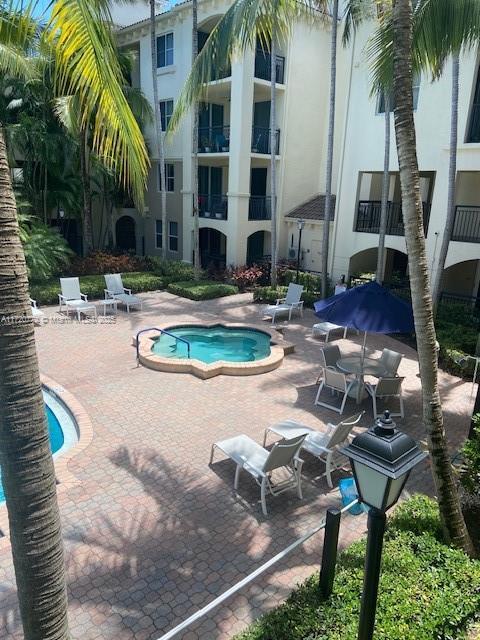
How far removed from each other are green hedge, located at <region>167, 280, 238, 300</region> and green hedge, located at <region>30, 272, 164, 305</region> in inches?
34.9

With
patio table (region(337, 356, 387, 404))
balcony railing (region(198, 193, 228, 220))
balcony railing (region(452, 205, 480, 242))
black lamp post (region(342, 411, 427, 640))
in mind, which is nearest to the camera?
black lamp post (region(342, 411, 427, 640))

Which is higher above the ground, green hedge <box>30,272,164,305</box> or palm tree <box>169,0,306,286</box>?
palm tree <box>169,0,306,286</box>

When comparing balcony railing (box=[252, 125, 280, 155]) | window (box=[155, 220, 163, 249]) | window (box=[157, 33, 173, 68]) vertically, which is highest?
window (box=[157, 33, 173, 68])

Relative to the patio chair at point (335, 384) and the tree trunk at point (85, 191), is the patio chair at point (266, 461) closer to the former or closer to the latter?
the patio chair at point (335, 384)

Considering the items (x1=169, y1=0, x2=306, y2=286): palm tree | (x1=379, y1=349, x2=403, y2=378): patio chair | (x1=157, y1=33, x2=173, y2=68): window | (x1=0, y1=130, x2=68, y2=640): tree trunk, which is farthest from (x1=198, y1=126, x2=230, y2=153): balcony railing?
(x1=0, y1=130, x2=68, y2=640): tree trunk

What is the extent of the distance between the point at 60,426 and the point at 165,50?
2169 cm

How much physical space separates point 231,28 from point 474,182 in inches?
459

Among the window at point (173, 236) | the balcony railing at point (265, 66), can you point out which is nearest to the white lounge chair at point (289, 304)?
the window at point (173, 236)

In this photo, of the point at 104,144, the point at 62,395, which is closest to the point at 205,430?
the point at 62,395

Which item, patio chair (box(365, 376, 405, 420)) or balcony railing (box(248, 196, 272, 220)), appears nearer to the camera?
patio chair (box(365, 376, 405, 420))

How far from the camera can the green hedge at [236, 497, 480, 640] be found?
4191mm

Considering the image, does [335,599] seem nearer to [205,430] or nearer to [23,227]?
[205,430]

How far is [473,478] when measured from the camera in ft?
19.8

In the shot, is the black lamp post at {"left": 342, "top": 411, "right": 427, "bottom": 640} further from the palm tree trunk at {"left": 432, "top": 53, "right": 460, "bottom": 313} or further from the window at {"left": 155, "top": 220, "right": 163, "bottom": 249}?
the window at {"left": 155, "top": 220, "right": 163, "bottom": 249}
